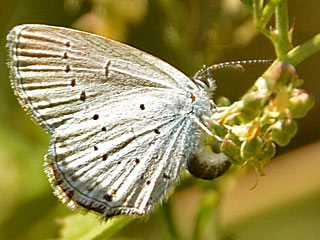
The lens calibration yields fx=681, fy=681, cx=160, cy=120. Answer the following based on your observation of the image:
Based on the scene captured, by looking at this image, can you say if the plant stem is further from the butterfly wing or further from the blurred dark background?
the blurred dark background

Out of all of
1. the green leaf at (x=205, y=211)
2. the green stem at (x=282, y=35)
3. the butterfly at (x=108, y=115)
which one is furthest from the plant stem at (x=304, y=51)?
the green leaf at (x=205, y=211)

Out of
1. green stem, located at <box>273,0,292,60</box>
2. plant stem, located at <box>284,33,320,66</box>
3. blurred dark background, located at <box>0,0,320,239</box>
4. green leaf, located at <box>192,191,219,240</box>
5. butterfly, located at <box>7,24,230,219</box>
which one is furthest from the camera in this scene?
blurred dark background, located at <box>0,0,320,239</box>

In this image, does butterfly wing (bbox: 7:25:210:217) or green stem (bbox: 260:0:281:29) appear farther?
butterfly wing (bbox: 7:25:210:217)

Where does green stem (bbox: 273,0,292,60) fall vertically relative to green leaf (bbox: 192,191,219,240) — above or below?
above

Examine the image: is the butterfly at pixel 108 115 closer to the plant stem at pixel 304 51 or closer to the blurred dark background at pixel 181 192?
the plant stem at pixel 304 51

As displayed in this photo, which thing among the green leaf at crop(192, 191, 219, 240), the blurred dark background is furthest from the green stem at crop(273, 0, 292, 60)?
the blurred dark background

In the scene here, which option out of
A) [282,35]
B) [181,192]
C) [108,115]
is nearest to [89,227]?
[108,115]

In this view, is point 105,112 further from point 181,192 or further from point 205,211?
point 181,192
